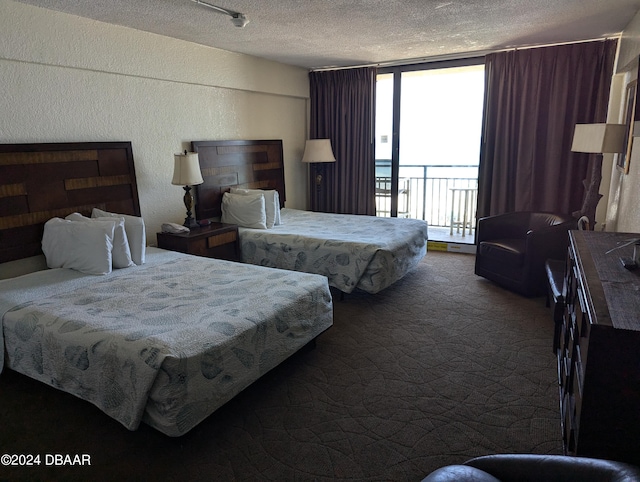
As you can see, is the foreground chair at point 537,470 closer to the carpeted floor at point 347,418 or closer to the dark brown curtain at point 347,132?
the carpeted floor at point 347,418

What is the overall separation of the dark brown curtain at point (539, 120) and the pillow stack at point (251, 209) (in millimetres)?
2590

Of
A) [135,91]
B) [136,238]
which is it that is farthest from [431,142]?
[136,238]

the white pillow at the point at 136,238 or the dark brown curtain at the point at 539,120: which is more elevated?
the dark brown curtain at the point at 539,120

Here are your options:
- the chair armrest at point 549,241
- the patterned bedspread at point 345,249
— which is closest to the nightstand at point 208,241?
the patterned bedspread at point 345,249

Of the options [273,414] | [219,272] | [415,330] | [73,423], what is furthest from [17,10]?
[415,330]

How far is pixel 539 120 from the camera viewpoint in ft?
16.0

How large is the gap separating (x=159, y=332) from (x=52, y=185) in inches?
77.2

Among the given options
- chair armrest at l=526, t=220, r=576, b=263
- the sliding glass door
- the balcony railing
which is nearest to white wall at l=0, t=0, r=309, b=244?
the sliding glass door

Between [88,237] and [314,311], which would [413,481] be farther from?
[88,237]

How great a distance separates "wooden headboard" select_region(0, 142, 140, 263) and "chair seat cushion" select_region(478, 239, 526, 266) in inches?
136

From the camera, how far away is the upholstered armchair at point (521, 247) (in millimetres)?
3893

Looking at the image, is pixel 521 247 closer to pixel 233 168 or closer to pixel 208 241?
pixel 208 241

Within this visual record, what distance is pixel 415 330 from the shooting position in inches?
133

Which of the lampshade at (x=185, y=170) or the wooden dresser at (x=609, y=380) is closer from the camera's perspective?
the wooden dresser at (x=609, y=380)
